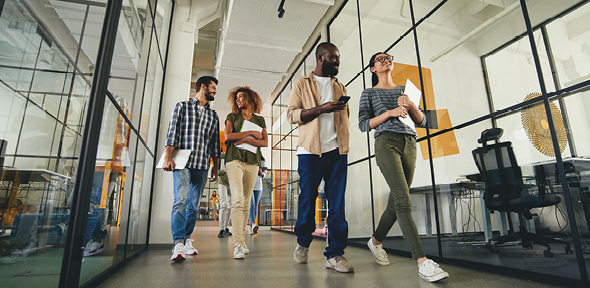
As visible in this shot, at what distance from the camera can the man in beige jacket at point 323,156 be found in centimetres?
178

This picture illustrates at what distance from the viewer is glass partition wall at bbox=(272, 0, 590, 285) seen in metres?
1.48

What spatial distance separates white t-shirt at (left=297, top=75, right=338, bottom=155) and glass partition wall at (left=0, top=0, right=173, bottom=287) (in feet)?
3.42

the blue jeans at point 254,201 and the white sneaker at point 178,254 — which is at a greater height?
the blue jeans at point 254,201

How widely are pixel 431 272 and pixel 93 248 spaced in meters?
1.54

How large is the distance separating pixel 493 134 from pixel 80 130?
216 centimetres

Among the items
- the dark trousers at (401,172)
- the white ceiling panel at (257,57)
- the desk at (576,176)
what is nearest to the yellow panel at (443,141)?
the dark trousers at (401,172)

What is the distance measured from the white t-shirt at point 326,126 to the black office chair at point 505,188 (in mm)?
979

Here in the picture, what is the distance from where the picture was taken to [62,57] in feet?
3.29

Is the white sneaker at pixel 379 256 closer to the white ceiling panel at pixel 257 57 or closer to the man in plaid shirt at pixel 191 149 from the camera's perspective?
the man in plaid shirt at pixel 191 149

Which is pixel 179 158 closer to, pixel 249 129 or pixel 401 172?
pixel 249 129

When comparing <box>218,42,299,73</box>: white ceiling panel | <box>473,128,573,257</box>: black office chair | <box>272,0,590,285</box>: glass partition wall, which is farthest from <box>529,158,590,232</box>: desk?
<box>218,42,299,73</box>: white ceiling panel

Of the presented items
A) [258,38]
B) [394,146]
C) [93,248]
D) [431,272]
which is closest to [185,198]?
[93,248]

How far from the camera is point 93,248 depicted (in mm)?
1335

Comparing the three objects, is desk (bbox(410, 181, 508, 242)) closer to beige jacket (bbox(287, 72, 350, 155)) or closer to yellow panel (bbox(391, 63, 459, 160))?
yellow panel (bbox(391, 63, 459, 160))
